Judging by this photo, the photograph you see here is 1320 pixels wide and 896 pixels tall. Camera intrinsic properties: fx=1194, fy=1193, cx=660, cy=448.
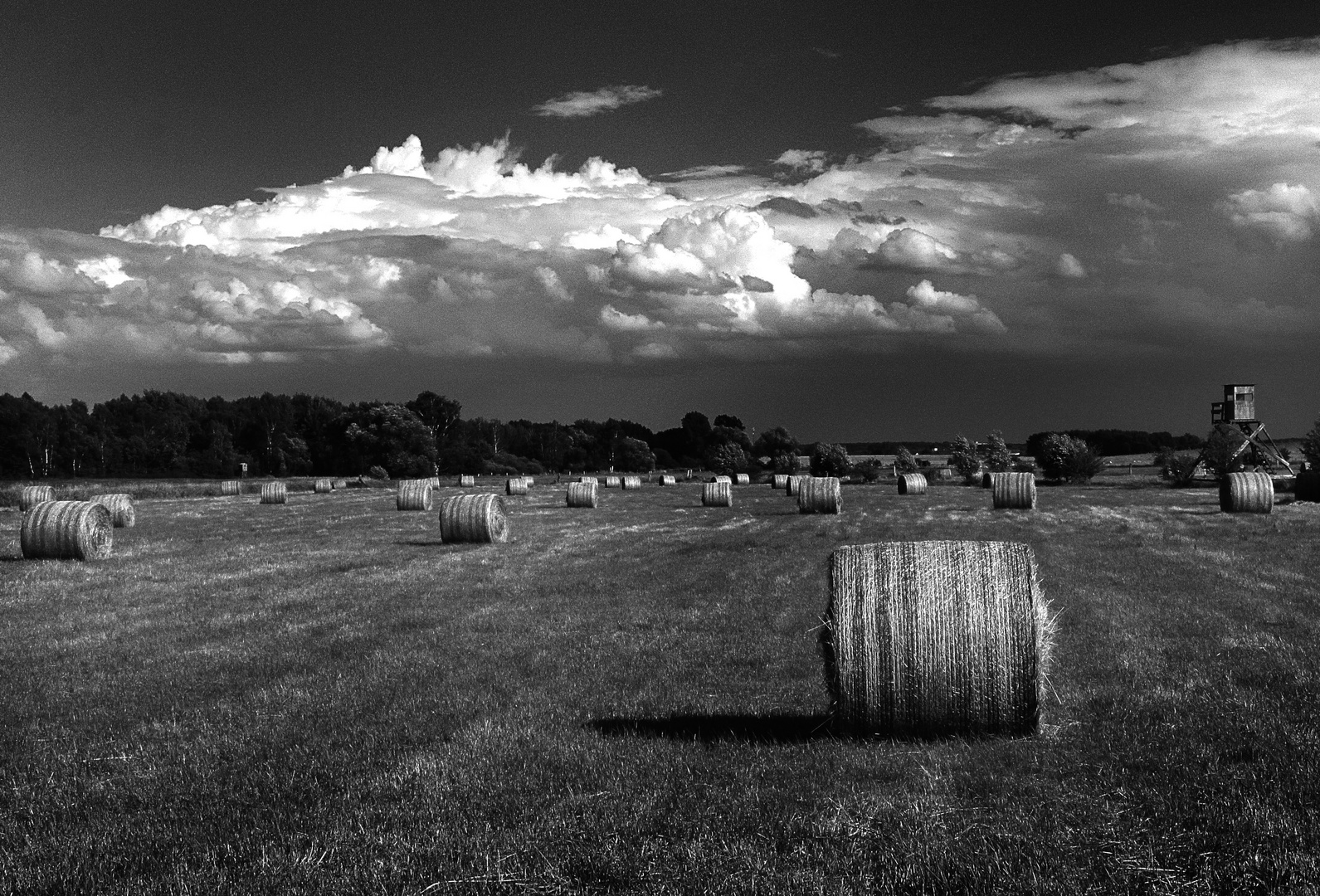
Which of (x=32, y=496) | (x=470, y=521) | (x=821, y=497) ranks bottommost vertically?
(x=821, y=497)

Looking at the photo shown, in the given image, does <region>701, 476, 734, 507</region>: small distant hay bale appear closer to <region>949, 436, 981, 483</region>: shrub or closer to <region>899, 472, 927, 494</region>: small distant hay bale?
<region>899, 472, 927, 494</region>: small distant hay bale

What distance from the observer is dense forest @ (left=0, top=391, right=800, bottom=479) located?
382ft

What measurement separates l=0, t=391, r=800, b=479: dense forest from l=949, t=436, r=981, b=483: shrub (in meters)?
17.3

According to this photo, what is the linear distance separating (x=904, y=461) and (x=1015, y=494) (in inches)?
1994

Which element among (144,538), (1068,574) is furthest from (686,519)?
(1068,574)

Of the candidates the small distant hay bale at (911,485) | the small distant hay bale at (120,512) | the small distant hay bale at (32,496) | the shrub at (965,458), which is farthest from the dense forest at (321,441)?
the small distant hay bale at (120,512)

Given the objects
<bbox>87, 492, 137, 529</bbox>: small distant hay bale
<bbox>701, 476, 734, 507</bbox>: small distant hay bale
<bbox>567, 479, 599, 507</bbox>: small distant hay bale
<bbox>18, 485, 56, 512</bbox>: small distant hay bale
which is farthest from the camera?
<bbox>567, 479, 599, 507</bbox>: small distant hay bale

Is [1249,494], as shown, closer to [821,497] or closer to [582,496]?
[821,497]

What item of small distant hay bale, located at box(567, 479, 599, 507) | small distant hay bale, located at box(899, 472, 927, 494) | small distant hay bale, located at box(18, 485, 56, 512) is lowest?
small distant hay bale, located at box(899, 472, 927, 494)

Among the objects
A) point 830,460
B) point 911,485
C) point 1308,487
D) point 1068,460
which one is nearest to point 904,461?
point 830,460

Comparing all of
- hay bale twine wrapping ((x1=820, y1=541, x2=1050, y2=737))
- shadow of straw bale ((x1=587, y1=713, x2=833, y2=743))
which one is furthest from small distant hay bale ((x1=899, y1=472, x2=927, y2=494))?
hay bale twine wrapping ((x1=820, y1=541, x2=1050, y2=737))

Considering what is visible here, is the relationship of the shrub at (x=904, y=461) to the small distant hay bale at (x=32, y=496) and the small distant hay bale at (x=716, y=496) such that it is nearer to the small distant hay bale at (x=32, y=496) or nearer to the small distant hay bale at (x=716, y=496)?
the small distant hay bale at (x=716, y=496)

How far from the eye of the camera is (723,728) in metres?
10.1

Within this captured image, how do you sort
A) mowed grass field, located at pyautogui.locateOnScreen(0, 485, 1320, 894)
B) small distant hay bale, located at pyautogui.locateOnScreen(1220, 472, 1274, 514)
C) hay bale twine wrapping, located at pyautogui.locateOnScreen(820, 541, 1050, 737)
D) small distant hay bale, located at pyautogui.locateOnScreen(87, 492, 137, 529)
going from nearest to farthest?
1. mowed grass field, located at pyautogui.locateOnScreen(0, 485, 1320, 894)
2. hay bale twine wrapping, located at pyautogui.locateOnScreen(820, 541, 1050, 737)
3. small distant hay bale, located at pyautogui.locateOnScreen(1220, 472, 1274, 514)
4. small distant hay bale, located at pyautogui.locateOnScreen(87, 492, 137, 529)
